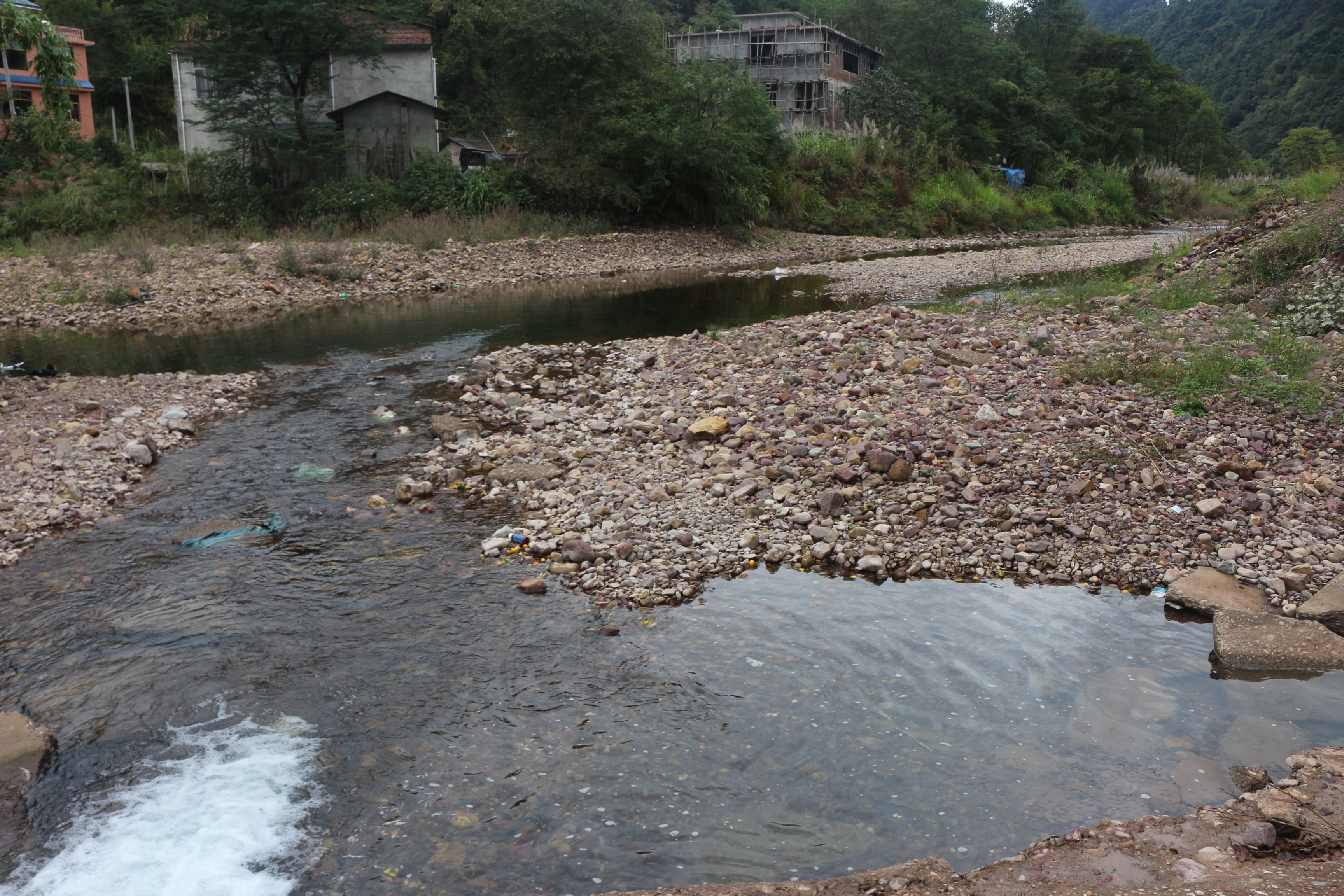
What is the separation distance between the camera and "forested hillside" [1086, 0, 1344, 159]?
174 ft

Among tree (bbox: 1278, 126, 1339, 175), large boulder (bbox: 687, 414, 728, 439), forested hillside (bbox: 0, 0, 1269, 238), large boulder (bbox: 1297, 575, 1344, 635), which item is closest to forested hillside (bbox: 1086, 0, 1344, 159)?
tree (bbox: 1278, 126, 1339, 175)

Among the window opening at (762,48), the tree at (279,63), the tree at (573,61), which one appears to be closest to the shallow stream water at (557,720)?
the tree at (573,61)

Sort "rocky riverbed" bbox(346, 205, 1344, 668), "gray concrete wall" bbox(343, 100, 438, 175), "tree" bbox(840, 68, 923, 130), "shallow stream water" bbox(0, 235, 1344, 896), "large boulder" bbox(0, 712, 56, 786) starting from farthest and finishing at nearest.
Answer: "tree" bbox(840, 68, 923, 130) < "gray concrete wall" bbox(343, 100, 438, 175) < "rocky riverbed" bbox(346, 205, 1344, 668) < "large boulder" bbox(0, 712, 56, 786) < "shallow stream water" bbox(0, 235, 1344, 896)

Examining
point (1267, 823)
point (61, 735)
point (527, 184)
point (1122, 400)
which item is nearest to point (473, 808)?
point (61, 735)

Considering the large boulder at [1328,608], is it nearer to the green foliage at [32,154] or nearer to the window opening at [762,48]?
the green foliage at [32,154]

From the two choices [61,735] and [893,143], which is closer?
[61,735]

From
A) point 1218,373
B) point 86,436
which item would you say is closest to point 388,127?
point 86,436

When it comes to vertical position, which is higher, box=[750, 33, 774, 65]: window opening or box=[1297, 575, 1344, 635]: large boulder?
box=[750, 33, 774, 65]: window opening

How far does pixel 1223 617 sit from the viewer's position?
459 centimetres

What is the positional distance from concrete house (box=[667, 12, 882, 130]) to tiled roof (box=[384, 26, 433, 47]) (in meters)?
11.9

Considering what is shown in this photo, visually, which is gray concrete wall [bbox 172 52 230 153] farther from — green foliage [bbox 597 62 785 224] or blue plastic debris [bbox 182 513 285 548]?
blue plastic debris [bbox 182 513 285 548]

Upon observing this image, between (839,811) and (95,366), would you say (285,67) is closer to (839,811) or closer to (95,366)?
(95,366)

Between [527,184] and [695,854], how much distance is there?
931 inches

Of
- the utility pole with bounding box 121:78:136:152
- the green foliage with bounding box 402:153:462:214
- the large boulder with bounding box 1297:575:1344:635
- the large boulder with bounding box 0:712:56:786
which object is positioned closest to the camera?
the large boulder with bounding box 0:712:56:786
